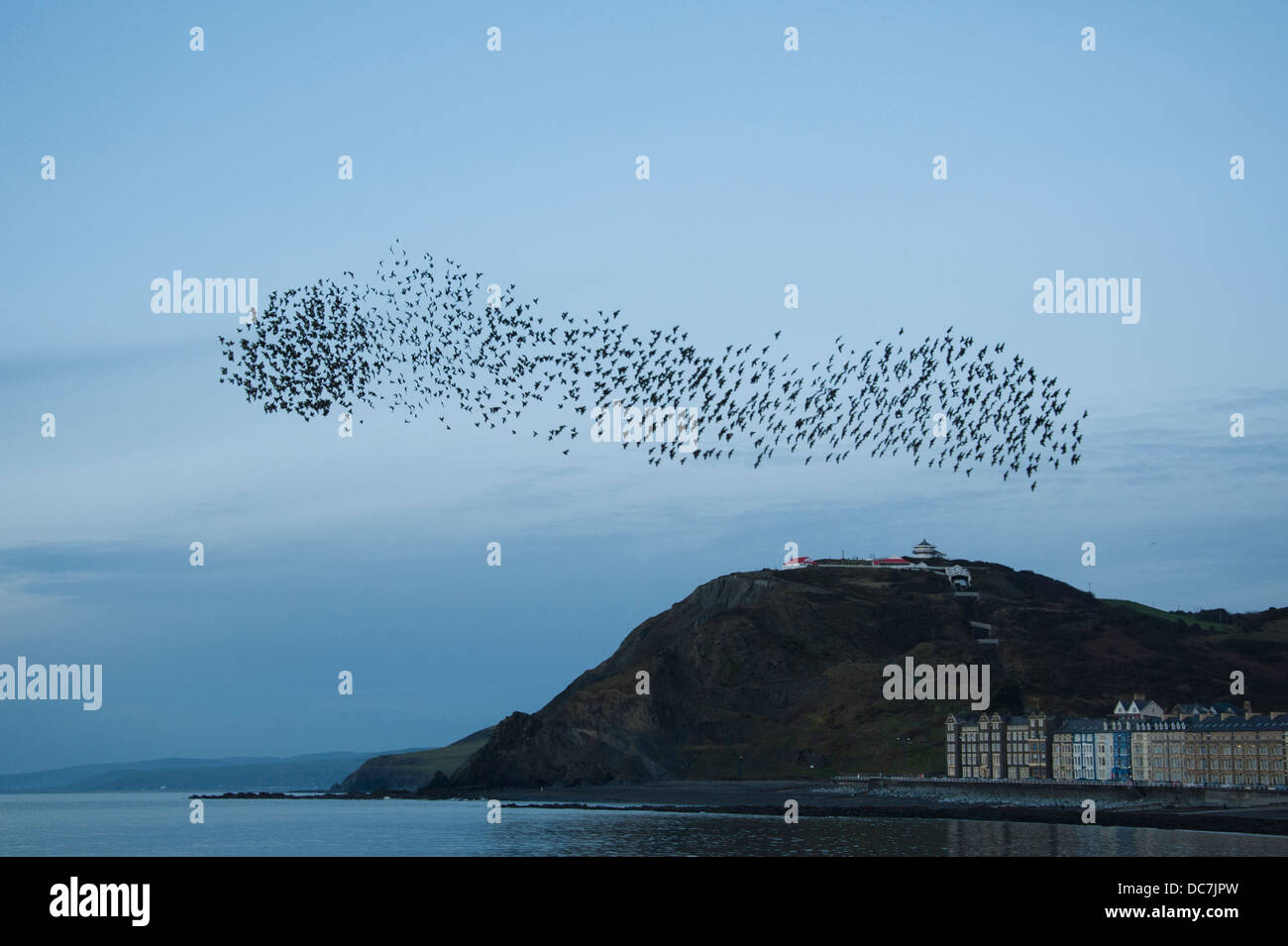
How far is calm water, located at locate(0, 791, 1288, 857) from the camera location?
109 m

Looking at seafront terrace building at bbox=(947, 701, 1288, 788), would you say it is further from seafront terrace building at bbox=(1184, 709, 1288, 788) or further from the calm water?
the calm water

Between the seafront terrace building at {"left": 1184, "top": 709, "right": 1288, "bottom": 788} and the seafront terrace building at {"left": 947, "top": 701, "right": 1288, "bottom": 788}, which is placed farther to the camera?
the seafront terrace building at {"left": 947, "top": 701, "right": 1288, "bottom": 788}

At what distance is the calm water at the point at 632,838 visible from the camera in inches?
4299

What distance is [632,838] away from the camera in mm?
128500

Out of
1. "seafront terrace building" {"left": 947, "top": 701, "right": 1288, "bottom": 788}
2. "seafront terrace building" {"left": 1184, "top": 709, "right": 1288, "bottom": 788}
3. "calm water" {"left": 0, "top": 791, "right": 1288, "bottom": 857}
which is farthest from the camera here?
"seafront terrace building" {"left": 947, "top": 701, "right": 1288, "bottom": 788}

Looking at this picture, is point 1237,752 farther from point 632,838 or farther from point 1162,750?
point 632,838

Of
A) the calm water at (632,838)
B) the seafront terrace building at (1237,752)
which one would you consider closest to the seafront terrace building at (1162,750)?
the seafront terrace building at (1237,752)

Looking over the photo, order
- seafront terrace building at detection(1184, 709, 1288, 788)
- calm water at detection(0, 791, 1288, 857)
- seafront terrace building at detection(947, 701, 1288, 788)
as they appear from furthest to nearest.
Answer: seafront terrace building at detection(947, 701, 1288, 788) < seafront terrace building at detection(1184, 709, 1288, 788) < calm water at detection(0, 791, 1288, 857)

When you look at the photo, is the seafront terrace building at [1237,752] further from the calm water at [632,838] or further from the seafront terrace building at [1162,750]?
the calm water at [632,838]

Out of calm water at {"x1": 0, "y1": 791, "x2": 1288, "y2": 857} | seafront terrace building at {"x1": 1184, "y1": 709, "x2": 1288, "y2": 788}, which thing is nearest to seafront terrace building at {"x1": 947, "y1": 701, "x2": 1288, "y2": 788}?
seafront terrace building at {"x1": 1184, "y1": 709, "x2": 1288, "y2": 788}
